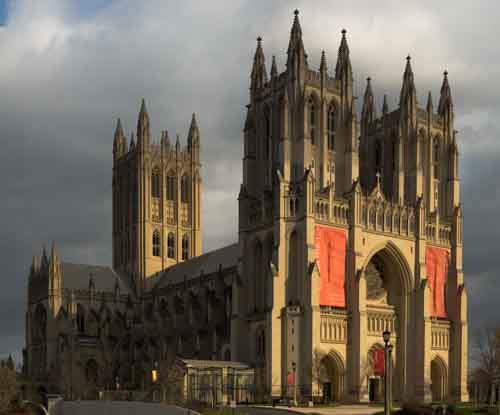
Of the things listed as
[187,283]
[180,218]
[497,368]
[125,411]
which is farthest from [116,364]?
[125,411]

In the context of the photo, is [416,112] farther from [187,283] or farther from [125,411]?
[125,411]

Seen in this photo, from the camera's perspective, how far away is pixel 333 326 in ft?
310

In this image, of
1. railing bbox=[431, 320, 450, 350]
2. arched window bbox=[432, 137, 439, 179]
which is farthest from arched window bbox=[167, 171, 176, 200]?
railing bbox=[431, 320, 450, 350]

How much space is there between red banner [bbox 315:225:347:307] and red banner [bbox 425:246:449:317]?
12.8 meters

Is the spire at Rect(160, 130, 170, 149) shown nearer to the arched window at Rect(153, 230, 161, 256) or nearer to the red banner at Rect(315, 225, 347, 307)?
the arched window at Rect(153, 230, 161, 256)

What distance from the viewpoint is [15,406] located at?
8019 centimetres

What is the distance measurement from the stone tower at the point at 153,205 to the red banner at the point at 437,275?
48.4m

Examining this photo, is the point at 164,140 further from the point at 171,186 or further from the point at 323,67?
the point at 323,67

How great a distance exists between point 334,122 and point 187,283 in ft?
105

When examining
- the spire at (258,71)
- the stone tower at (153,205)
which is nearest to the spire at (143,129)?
the stone tower at (153,205)

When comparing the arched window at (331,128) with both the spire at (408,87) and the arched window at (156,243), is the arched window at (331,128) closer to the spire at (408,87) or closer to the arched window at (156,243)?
the spire at (408,87)

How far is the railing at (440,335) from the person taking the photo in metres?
103

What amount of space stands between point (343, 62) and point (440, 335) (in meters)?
33.2

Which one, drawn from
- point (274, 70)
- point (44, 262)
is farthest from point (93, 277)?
point (274, 70)
